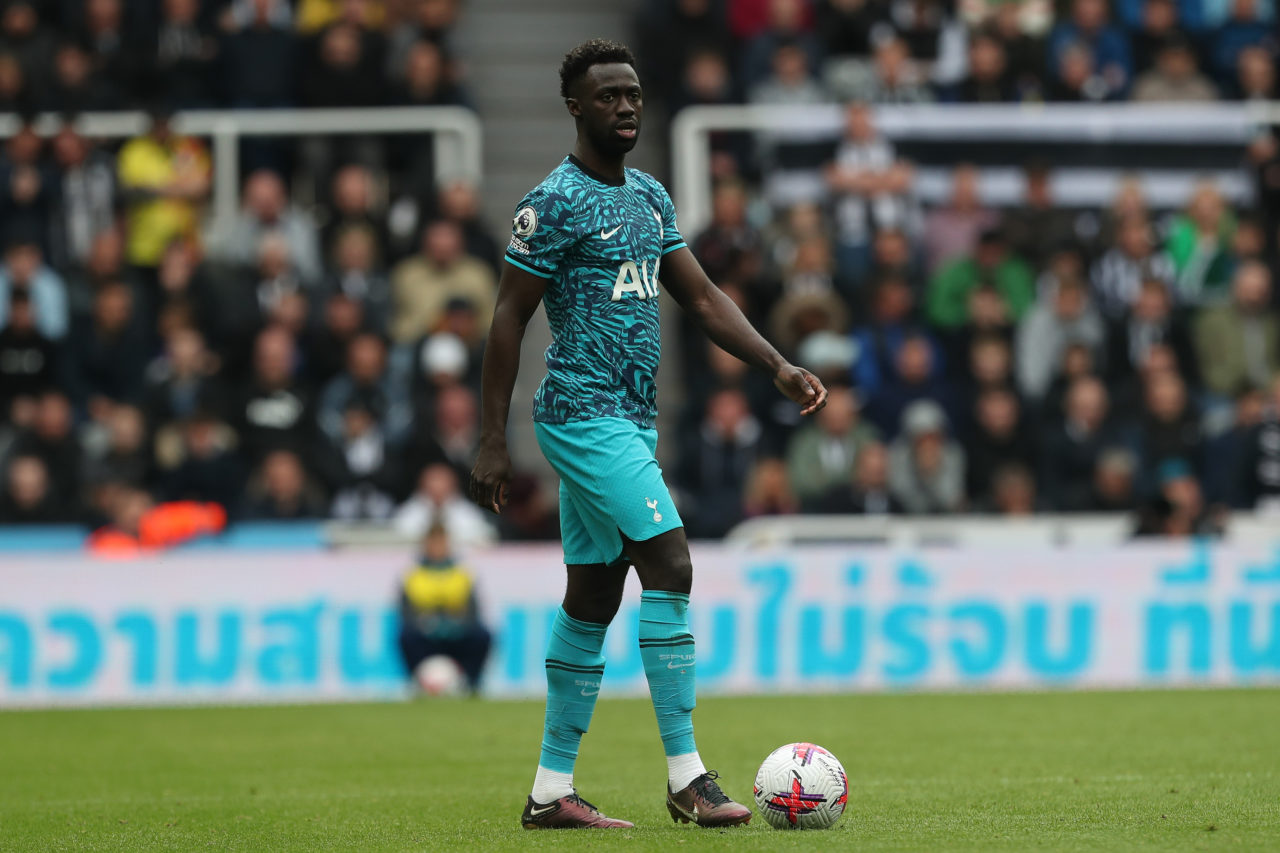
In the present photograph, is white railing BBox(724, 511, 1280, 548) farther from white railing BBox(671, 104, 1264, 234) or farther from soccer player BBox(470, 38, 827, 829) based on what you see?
soccer player BBox(470, 38, 827, 829)

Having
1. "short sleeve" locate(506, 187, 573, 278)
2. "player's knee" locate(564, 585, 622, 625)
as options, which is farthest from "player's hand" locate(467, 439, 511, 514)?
"short sleeve" locate(506, 187, 573, 278)

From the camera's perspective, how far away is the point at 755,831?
6688 mm

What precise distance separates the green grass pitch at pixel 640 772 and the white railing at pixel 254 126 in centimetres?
618

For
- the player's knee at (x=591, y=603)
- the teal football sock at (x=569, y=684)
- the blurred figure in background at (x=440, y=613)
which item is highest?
the player's knee at (x=591, y=603)

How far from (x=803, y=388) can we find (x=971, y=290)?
1095 centimetres

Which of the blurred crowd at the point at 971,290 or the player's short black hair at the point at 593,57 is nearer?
the player's short black hair at the point at 593,57

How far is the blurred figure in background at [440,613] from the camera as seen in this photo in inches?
562

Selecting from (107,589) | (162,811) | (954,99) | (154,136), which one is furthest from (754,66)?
(162,811)

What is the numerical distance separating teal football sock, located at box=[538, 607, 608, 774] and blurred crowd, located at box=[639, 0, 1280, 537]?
8.58 meters

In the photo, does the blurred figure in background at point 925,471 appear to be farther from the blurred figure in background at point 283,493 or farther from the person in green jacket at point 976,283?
the blurred figure in background at point 283,493

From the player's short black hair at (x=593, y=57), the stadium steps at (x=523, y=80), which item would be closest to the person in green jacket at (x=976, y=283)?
the stadium steps at (x=523, y=80)

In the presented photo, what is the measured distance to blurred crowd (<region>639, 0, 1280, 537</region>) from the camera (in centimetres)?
1619

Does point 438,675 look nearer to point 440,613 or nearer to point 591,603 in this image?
point 440,613

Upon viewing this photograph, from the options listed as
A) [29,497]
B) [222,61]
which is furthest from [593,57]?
[222,61]
